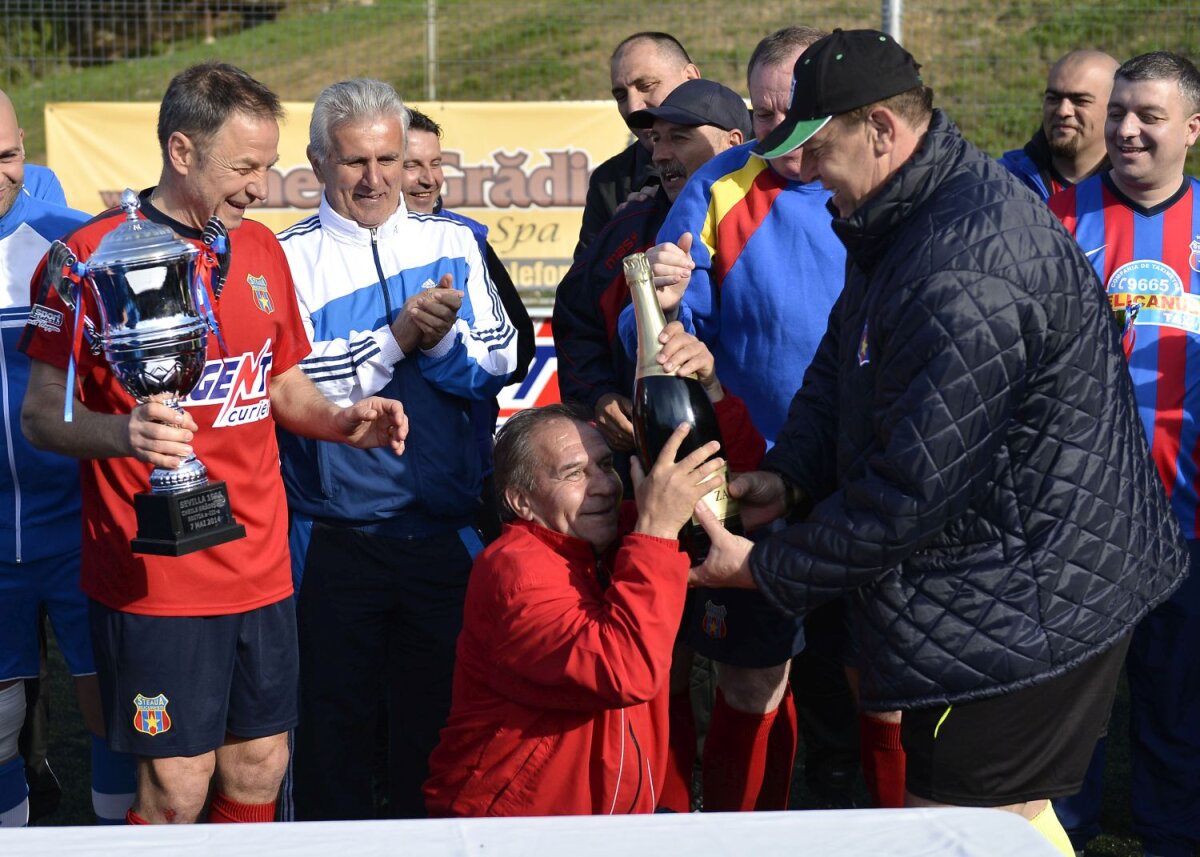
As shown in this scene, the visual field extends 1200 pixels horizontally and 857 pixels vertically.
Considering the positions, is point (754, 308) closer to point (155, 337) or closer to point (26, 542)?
point (155, 337)

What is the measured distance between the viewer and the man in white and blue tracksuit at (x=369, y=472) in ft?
12.6

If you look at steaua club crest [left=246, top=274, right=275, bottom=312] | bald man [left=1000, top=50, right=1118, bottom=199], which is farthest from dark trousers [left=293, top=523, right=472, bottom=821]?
bald man [left=1000, top=50, right=1118, bottom=199]

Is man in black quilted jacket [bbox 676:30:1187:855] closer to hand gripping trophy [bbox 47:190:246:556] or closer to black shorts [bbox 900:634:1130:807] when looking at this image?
black shorts [bbox 900:634:1130:807]

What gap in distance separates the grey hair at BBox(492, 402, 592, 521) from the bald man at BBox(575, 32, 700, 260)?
2.31 m

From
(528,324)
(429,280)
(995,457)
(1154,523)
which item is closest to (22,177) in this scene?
(429,280)

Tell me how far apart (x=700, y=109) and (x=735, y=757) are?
194 cm

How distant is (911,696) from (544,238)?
6936 millimetres

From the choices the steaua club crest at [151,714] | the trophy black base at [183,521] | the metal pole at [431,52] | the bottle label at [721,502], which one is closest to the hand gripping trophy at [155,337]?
the trophy black base at [183,521]

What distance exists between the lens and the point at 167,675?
3164 mm

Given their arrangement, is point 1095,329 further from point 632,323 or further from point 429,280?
point 429,280

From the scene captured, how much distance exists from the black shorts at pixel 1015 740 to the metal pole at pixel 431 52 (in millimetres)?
7998

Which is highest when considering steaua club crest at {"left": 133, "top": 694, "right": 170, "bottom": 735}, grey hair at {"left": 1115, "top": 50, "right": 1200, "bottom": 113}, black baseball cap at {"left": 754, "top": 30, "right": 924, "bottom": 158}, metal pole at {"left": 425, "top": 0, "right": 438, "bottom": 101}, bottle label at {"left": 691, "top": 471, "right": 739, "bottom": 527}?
metal pole at {"left": 425, "top": 0, "right": 438, "bottom": 101}

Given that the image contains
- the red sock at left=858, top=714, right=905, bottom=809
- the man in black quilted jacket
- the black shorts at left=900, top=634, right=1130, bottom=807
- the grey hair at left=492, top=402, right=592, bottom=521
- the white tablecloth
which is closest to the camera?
the white tablecloth

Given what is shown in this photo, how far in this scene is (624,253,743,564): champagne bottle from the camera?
295 centimetres
